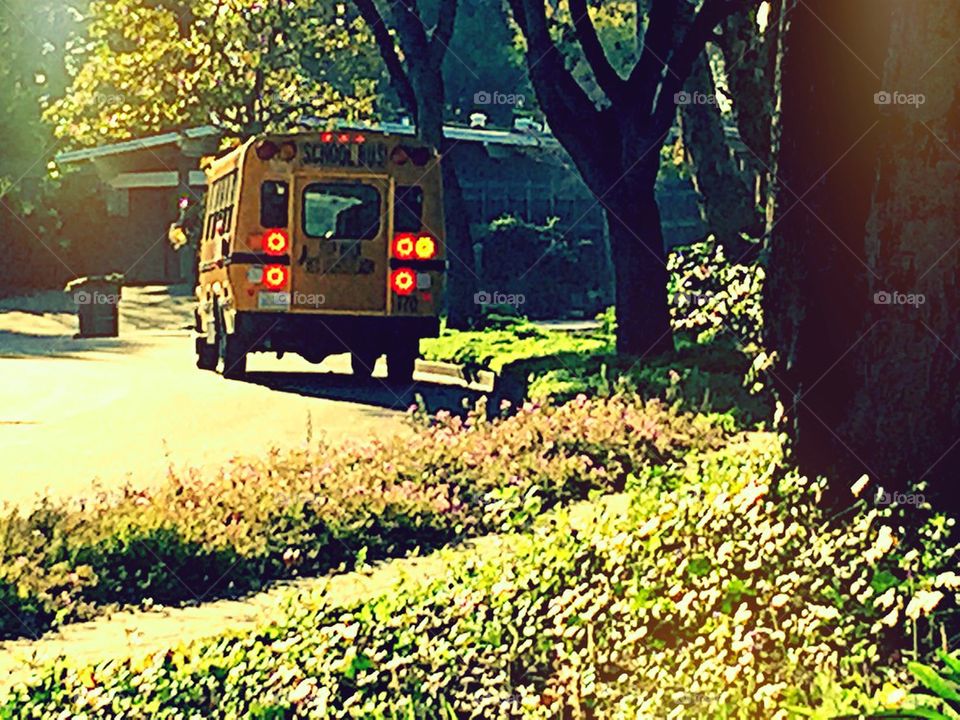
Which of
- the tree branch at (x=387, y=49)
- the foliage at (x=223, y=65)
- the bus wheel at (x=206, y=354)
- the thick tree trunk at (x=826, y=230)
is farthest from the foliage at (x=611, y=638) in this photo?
the foliage at (x=223, y=65)

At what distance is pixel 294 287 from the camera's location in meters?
24.7

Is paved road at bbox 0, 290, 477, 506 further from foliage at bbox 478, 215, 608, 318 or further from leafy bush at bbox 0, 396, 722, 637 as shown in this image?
foliage at bbox 478, 215, 608, 318

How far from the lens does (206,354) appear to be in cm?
2838

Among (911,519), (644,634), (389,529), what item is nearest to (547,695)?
(644,634)

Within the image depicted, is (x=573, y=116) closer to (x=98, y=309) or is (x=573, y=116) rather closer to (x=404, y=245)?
(x=404, y=245)

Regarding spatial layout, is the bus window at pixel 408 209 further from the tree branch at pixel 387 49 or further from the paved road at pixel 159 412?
the tree branch at pixel 387 49

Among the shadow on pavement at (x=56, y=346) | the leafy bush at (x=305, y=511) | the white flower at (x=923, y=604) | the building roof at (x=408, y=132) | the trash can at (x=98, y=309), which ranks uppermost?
the building roof at (x=408, y=132)

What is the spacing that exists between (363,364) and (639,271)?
5.21 meters

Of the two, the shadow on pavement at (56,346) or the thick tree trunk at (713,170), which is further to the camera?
the shadow on pavement at (56,346)

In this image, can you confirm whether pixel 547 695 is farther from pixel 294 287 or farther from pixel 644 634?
pixel 294 287

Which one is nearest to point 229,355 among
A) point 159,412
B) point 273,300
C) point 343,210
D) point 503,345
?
point 273,300

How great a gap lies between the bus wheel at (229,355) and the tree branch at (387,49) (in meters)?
9.16

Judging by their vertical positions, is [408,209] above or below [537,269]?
above

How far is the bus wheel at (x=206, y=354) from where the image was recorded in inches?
1104
